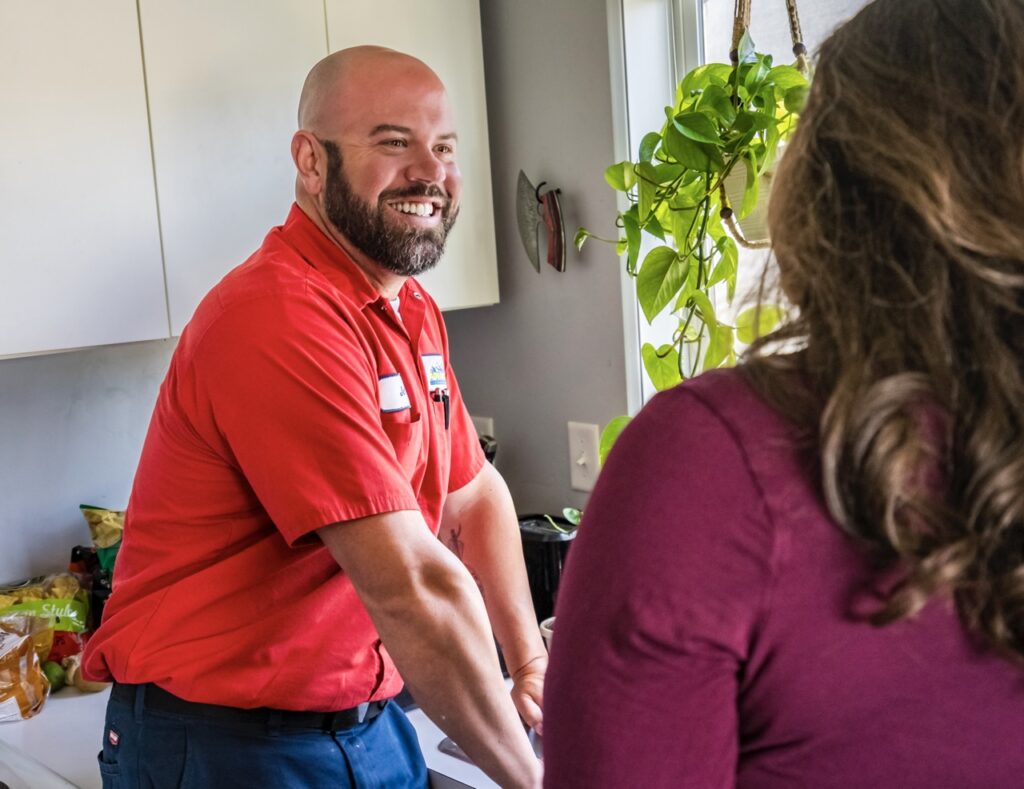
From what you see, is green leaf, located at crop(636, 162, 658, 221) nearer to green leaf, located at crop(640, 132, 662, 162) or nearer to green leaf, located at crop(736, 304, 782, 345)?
green leaf, located at crop(640, 132, 662, 162)

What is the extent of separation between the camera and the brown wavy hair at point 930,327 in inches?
20.7

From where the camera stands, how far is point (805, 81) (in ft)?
4.46

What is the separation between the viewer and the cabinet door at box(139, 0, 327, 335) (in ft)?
5.11

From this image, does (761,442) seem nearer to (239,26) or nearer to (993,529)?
(993,529)

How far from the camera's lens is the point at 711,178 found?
56.7 inches

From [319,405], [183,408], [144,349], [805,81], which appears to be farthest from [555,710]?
[144,349]

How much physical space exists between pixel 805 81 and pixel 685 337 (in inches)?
15.9

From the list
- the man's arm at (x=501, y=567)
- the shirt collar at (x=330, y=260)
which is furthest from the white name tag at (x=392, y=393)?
the man's arm at (x=501, y=567)

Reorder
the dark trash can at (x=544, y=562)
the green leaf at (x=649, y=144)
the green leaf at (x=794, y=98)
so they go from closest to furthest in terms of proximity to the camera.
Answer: the green leaf at (x=794, y=98) → the green leaf at (x=649, y=144) → the dark trash can at (x=544, y=562)

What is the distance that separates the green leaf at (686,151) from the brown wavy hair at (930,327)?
2.77 feet

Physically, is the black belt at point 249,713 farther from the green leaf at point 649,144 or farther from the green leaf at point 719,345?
the green leaf at point 649,144

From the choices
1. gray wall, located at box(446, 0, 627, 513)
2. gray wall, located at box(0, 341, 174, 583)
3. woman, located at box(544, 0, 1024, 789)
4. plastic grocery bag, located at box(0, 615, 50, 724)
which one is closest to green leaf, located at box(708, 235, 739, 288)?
gray wall, located at box(446, 0, 627, 513)

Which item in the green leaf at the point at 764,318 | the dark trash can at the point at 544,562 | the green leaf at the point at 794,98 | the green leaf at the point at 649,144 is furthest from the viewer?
the dark trash can at the point at 544,562

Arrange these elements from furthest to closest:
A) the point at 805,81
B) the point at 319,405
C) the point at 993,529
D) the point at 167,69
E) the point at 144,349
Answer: the point at 144,349
the point at 167,69
the point at 805,81
the point at 319,405
the point at 993,529
